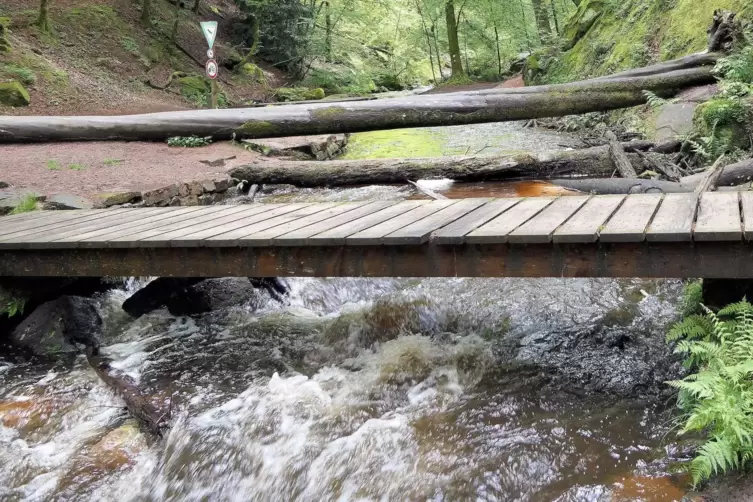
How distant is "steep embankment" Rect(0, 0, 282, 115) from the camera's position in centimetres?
1512

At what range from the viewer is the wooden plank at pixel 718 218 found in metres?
2.87

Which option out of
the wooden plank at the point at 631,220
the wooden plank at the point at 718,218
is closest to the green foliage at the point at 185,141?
the wooden plank at the point at 631,220

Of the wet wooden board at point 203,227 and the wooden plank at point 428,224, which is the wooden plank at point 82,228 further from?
the wooden plank at point 428,224

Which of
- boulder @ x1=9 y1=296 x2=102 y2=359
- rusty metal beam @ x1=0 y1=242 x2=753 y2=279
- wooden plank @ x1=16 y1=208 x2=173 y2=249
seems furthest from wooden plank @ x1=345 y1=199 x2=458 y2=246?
boulder @ x1=9 y1=296 x2=102 y2=359

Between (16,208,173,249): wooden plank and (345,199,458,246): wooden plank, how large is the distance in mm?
2345

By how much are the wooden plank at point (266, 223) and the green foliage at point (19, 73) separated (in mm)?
12961

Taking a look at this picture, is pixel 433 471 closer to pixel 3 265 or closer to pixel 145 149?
pixel 3 265

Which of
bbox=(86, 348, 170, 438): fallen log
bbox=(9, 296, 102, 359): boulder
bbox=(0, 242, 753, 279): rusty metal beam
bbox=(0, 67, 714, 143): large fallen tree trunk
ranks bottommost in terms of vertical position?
bbox=(86, 348, 170, 438): fallen log

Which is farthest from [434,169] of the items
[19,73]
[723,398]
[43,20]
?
[43,20]

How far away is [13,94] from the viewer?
43.3ft

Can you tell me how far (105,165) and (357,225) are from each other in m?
7.35

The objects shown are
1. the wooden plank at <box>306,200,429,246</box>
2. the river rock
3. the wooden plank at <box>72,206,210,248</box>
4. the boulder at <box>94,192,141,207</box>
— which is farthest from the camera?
the boulder at <box>94,192,141,207</box>

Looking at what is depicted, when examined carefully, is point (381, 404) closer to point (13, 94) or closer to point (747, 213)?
point (747, 213)

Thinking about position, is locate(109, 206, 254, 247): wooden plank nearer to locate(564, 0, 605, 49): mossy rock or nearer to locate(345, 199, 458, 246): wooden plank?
locate(345, 199, 458, 246): wooden plank
